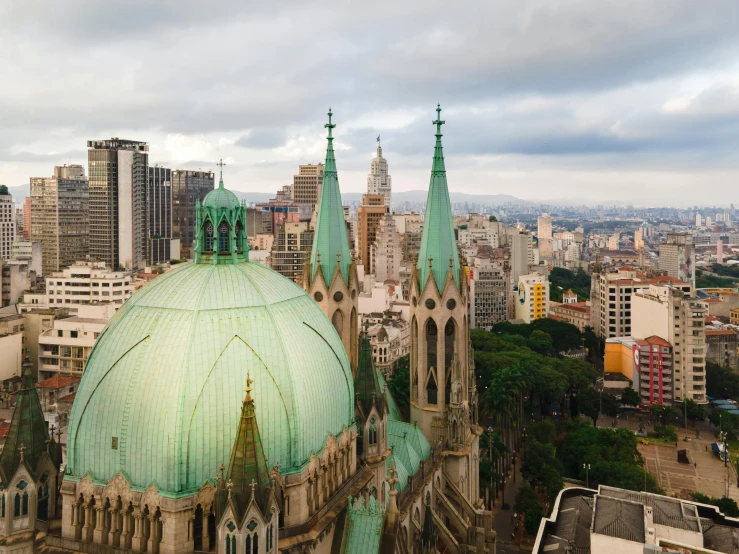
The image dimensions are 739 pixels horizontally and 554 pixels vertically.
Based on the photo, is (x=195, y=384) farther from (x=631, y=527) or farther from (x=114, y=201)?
(x=114, y=201)

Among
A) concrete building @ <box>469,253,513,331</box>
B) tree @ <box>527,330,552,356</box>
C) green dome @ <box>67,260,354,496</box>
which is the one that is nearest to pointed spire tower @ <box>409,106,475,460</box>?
green dome @ <box>67,260,354,496</box>

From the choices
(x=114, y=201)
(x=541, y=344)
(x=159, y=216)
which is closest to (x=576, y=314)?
(x=541, y=344)

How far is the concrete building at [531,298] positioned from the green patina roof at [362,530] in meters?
111

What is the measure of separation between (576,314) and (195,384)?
386 ft

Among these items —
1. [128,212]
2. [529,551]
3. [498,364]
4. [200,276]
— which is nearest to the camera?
[200,276]

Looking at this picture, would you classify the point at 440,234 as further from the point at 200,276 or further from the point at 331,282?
the point at 200,276

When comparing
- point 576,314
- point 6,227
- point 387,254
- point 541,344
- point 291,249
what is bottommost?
point 541,344

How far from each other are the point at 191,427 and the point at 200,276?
6.37m

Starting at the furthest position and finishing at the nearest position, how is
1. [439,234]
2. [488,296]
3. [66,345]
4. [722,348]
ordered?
[488,296]
[722,348]
[66,345]
[439,234]

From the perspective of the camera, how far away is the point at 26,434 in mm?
22969

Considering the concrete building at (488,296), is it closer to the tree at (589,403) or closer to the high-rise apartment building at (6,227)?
the tree at (589,403)

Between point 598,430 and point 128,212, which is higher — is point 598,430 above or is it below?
below

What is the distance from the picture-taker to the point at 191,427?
20.6 metres

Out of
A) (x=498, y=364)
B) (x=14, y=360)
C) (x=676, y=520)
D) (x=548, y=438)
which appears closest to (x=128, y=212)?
(x=14, y=360)
